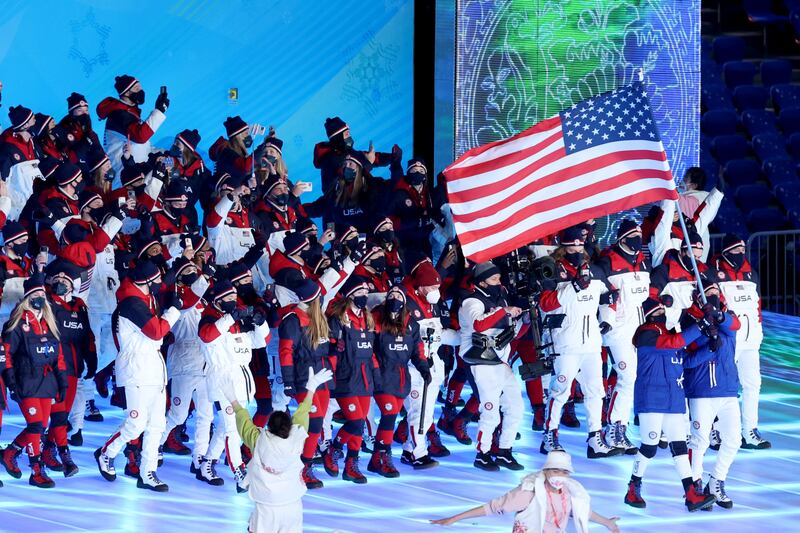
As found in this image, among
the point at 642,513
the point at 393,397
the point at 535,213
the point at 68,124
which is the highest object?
the point at 68,124

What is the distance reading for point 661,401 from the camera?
47.0 feet

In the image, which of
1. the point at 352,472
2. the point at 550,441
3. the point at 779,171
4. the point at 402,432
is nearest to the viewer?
the point at 352,472

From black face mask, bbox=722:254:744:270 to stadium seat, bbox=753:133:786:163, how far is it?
25.9 ft

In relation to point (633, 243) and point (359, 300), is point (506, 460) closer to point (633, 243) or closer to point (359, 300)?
point (359, 300)

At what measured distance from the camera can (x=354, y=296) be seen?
15.2 meters

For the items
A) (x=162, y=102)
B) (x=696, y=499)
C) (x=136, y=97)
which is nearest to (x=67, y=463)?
(x=162, y=102)

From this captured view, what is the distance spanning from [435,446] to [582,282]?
6.99ft

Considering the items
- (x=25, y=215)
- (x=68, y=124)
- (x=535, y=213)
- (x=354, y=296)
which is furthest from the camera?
(x=68, y=124)

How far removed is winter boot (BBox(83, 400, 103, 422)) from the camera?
16.1 m

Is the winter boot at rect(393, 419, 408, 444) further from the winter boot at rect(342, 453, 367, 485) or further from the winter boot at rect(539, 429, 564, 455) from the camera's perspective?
the winter boot at rect(539, 429, 564, 455)

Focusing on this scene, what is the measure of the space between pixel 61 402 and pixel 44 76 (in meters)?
5.85

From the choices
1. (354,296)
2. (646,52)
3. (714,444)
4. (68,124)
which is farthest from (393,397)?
(646,52)

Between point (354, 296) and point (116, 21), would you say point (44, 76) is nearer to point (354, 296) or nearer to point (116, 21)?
point (116, 21)

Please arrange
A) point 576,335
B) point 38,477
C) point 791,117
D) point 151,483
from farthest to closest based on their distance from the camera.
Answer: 1. point 791,117
2. point 576,335
3. point 151,483
4. point 38,477
